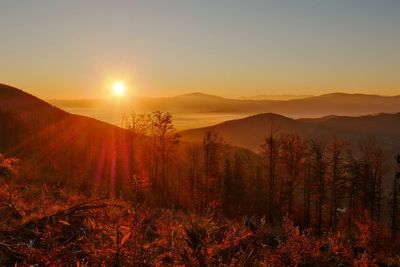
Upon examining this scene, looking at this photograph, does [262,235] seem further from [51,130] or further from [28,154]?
[51,130]

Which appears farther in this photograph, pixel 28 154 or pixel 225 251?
pixel 28 154

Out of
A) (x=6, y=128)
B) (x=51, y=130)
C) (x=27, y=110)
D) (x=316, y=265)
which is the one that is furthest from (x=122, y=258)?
(x=27, y=110)

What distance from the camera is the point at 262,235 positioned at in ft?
48.2

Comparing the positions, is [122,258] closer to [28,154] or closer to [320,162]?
[320,162]

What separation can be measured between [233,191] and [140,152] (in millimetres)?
29620

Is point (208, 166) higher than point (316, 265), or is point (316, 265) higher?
point (316, 265)

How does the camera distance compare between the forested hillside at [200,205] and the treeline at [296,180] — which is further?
the treeline at [296,180]

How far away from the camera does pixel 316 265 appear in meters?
11.8

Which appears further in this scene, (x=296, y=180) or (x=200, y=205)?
(x=200, y=205)

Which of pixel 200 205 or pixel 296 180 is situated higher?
pixel 296 180

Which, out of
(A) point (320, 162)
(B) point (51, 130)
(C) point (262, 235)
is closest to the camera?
(C) point (262, 235)

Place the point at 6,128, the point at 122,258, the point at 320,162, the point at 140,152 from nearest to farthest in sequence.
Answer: the point at 122,258
the point at 320,162
the point at 140,152
the point at 6,128

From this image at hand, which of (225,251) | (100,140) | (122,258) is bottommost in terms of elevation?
(100,140)

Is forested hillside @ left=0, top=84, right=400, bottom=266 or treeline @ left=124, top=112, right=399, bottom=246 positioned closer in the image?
forested hillside @ left=0, top=84, right=400, bottom=266
